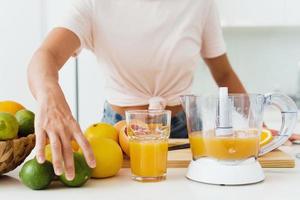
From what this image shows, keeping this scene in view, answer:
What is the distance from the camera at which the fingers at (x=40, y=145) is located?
0.80 m

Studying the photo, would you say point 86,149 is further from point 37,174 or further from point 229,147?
point 229,147

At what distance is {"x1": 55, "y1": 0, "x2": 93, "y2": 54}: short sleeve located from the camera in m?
1.31

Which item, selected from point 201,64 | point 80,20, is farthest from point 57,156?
point 201,64

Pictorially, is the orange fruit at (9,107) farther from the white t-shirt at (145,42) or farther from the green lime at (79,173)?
the white t-shirt at (145,42)

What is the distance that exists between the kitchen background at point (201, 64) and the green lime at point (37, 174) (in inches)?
74.0

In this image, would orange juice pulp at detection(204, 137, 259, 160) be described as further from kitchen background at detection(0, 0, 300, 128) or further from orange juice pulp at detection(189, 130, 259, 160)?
kitchen background at detection(0, 0, 300, 128)

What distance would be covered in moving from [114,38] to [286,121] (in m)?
0.64

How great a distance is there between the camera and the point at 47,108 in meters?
0.86

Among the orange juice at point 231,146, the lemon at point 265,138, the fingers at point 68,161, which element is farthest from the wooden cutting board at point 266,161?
the fingers at point 68,161

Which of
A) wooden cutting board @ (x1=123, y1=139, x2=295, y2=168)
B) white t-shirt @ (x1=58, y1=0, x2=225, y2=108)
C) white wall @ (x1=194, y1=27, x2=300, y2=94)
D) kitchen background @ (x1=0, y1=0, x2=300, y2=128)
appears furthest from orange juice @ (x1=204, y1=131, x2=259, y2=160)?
white wall @ (x1=194, y1=27, x2=300, y2=94)

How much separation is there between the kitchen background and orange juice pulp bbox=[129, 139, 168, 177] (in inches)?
73.5

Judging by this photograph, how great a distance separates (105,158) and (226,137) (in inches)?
8.6

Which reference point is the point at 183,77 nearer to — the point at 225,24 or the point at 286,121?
the point at 286,121

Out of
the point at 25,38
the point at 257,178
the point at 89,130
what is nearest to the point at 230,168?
the point at 257,178
